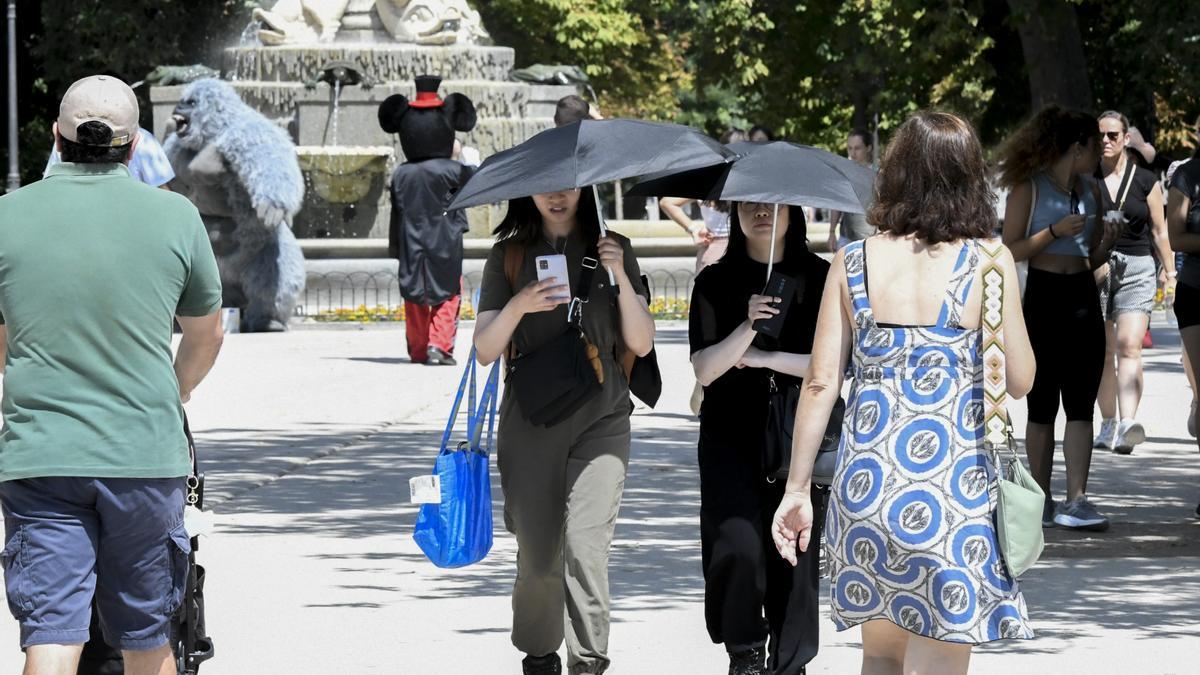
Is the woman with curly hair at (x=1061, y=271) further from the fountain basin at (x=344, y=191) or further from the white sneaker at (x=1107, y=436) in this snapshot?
the fountain basin at (x=344, y=191)

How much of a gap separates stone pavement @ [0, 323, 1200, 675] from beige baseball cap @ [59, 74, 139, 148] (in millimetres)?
2256

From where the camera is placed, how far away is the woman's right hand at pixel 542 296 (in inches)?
240

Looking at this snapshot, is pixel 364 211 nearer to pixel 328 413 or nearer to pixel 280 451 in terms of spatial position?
pixel 328 413

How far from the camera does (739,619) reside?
6039 millimetres

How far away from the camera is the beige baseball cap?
16.4ft

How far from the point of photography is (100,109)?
Result: 16.4 ft

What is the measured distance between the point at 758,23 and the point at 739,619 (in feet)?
110

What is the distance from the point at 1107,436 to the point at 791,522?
295 inches

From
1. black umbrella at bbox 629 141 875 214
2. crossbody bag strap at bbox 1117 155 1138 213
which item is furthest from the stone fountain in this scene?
black umbrella at bbox 629 141 875 214

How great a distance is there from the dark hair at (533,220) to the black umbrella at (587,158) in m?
0.03

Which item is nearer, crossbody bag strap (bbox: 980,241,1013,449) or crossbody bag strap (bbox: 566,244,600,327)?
crossbody bag strap (bbox: 980,241,1013,449)

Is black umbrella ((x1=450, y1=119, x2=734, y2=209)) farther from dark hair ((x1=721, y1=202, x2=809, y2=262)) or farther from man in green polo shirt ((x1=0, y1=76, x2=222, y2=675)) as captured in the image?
man in green polo shirt ((x1=0, y1=76, x2=222, y2=675))

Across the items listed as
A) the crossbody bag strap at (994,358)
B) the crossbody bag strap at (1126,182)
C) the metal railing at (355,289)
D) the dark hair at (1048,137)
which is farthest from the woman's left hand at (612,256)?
the metal railing at (355,289)

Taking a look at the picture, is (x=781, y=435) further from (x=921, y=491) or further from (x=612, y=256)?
(x=921, y=491)
